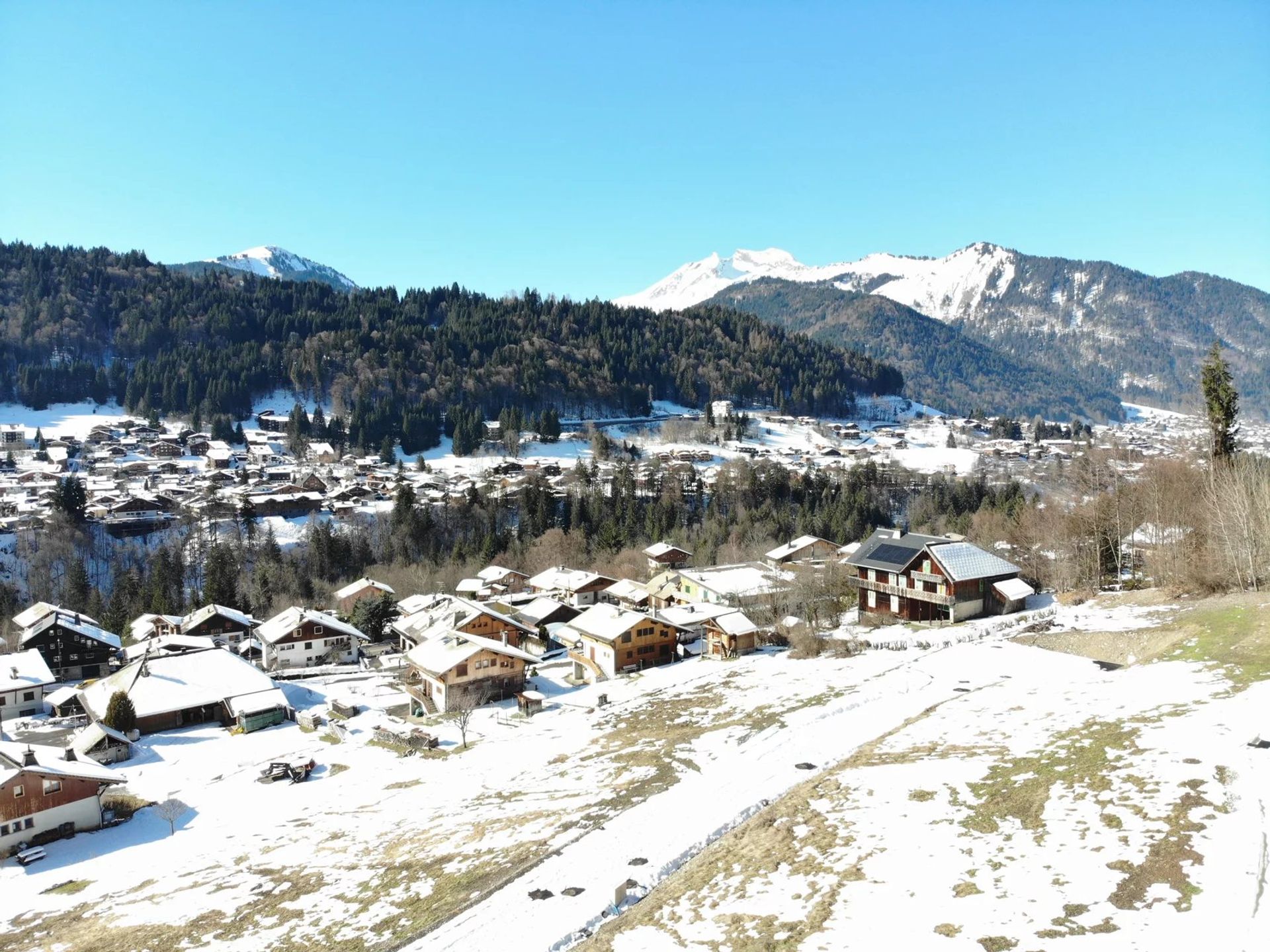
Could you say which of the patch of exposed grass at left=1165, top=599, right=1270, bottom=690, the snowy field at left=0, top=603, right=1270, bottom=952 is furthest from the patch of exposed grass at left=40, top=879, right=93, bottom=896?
the patch of exposed grass at left=1165, top=599, right=1270, bottom=690

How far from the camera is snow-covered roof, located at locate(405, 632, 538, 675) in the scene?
1425 inches

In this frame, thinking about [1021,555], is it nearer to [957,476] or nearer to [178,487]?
[957,476]

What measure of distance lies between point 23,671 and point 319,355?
432 ft

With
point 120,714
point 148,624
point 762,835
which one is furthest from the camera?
point 148,624

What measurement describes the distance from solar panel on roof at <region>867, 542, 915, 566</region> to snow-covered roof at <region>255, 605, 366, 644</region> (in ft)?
116

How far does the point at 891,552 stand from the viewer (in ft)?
142

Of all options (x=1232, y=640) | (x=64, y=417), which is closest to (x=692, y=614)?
(x=1232, y=640)

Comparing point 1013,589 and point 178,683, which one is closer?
point 178,683

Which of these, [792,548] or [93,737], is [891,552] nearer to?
[792,548]

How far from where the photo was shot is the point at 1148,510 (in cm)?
4325

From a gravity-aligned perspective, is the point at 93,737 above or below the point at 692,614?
below

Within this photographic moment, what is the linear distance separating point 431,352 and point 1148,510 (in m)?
154

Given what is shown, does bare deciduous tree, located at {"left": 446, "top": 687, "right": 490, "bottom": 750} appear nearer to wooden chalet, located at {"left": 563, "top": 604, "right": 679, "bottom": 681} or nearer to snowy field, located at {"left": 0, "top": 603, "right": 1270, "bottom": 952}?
snowy field, located at {"left": 0, "top": 603, "right": 1270, "bottom": 952}

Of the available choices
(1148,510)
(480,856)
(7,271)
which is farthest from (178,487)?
(7,271)
